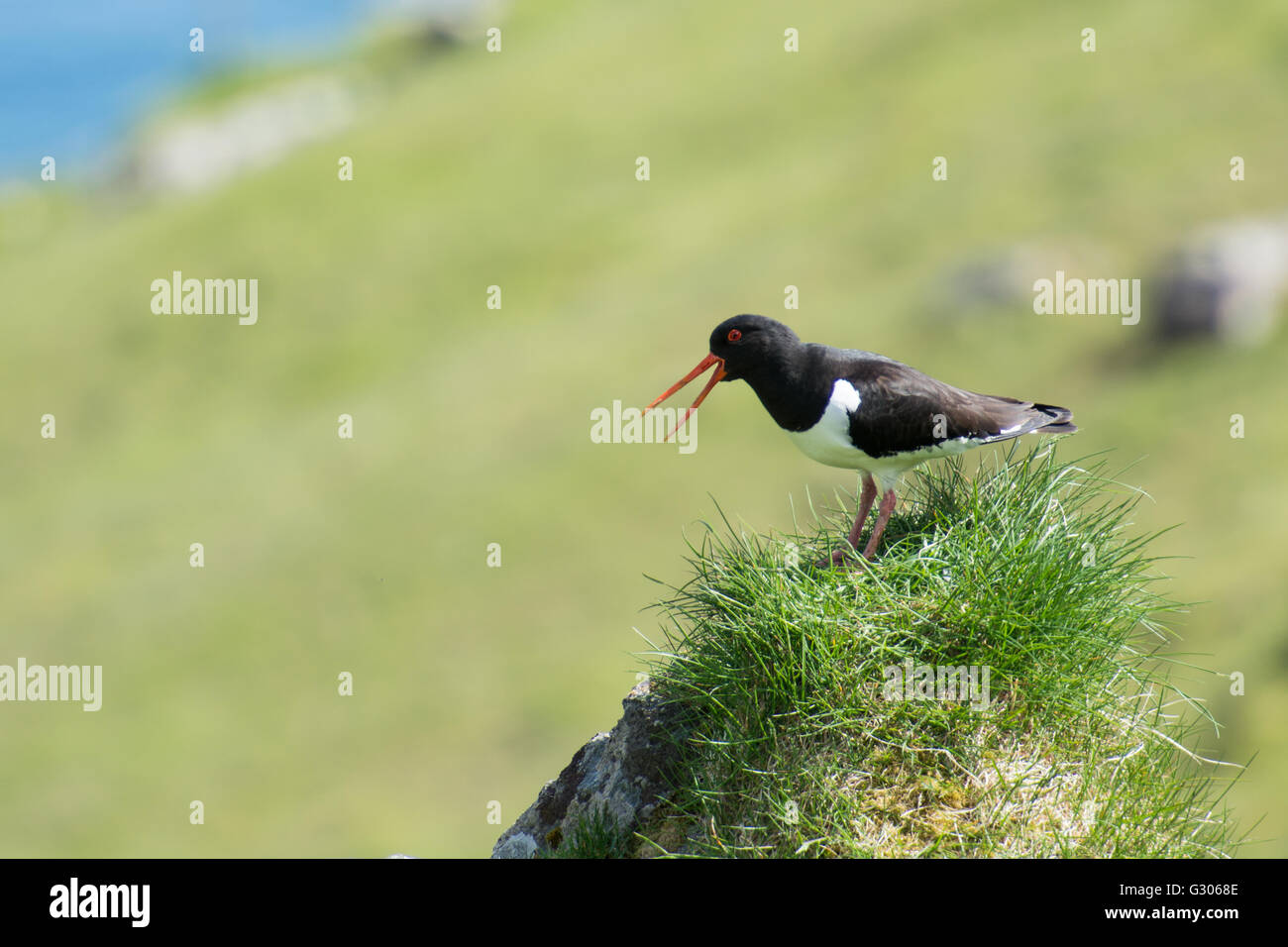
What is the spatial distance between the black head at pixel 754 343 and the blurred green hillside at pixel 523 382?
3489 cm

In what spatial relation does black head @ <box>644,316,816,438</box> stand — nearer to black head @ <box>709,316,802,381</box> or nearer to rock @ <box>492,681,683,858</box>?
black head @ <box>709,316,802,381</box>

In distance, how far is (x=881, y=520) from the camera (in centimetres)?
959

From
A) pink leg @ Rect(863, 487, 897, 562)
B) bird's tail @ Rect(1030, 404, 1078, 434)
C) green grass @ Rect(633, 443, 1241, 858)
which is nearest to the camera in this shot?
green grass @ Rect(633, 443, 1241, 858)

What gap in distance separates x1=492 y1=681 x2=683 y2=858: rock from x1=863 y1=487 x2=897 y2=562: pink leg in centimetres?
180

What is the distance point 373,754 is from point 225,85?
156 meters

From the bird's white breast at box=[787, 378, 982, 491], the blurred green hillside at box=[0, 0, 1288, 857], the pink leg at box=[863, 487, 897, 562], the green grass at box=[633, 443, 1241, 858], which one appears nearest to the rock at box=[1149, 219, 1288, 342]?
the blurred green hillside at box=[0, 0, 1288, 857]

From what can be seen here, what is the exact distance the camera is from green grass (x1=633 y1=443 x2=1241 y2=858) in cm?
816

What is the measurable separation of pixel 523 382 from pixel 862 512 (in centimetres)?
6642

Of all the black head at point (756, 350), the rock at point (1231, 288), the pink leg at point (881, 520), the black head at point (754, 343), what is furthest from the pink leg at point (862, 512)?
the rock at point (1231, 288)

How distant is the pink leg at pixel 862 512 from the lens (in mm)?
9844

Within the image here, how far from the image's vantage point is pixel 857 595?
28.2ft

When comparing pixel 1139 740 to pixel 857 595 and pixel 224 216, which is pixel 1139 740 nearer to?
pixel 857 595

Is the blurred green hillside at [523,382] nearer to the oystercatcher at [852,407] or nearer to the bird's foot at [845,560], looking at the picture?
the oystercatcher at [852,407]

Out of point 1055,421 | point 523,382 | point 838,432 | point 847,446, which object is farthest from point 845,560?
point 523,382
